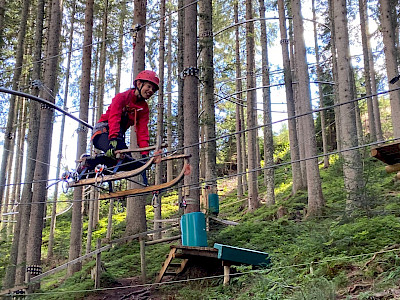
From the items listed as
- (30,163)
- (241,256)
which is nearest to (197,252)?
(241,256)

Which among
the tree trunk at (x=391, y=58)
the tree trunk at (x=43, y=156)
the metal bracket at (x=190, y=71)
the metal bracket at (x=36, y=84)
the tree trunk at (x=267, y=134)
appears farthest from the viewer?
the tree trunk at (x=267, y=134)

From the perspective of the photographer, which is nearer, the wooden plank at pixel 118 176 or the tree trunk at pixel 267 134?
the wooden plank at pixel 118 176

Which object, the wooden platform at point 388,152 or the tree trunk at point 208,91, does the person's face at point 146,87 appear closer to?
the wooden platform at point 388,152

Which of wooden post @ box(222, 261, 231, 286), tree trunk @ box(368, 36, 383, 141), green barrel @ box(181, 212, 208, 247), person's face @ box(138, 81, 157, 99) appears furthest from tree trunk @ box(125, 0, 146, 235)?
tree trunk @ box(368, 36, 383, 141)

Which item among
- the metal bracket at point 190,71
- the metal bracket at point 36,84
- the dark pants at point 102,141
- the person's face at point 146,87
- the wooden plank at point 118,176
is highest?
the metal bracket at point 36,84

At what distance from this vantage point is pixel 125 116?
5711mm

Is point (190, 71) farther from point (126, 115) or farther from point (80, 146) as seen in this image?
point (80, 146)

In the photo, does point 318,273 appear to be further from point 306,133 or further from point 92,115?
point 92,115

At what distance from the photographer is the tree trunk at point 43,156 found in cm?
860

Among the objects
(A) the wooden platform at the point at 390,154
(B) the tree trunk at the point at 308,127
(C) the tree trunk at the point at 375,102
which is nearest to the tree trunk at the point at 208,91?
(B) the tree trunk at the point at 308,127

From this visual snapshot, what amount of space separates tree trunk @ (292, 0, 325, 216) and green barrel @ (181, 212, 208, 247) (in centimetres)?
369

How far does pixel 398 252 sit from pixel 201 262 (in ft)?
12.0

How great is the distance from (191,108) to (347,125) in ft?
12.0

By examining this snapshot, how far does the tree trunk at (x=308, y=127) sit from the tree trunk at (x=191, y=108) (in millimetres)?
3235
